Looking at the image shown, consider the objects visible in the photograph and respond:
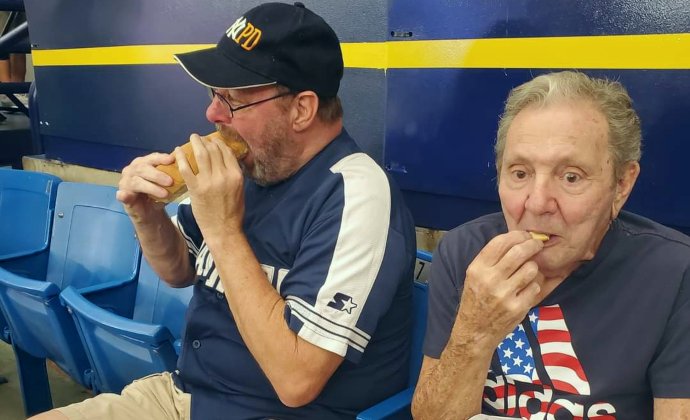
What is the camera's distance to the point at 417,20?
2.31m

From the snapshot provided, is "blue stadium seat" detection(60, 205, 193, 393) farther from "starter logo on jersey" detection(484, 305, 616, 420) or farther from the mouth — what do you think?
the mouth

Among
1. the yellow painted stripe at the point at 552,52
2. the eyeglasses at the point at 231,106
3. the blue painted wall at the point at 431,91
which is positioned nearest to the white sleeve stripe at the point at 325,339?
the eyeglasses at the point at 231,106

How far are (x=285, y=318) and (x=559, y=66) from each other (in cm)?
121

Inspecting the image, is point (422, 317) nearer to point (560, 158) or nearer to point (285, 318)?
point (285, 318)

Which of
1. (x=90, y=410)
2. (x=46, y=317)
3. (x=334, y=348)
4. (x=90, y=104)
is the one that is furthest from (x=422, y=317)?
(x=90, y=104)

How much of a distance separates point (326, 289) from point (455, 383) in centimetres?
36

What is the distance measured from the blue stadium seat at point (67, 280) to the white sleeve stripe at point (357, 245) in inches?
52.6

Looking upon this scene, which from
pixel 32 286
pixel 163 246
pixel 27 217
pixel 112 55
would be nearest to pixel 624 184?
pixel 163 246

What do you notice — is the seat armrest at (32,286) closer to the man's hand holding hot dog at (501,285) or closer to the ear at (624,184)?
the man's hand holding hot dog at (501,285)

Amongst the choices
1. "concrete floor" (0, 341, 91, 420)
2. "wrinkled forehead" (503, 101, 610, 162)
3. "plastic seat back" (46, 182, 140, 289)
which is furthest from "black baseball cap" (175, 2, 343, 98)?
"concrete floor" (0, 341, 91, 420)

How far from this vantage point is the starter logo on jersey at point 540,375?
52.1 inches

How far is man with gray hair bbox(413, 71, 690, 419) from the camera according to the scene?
1.25 metres

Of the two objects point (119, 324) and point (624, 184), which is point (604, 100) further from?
point (119, 324)

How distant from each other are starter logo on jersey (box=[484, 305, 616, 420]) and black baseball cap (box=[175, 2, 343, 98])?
32.6 inches
